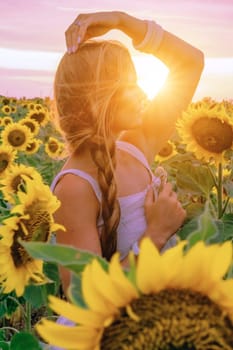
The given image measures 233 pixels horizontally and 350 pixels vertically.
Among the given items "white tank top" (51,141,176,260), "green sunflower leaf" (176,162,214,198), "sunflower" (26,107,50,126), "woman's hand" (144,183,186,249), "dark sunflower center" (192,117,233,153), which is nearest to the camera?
"woman's hand" (144,183,186,249)

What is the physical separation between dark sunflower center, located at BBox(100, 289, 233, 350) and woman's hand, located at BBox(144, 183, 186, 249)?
1.38 meters

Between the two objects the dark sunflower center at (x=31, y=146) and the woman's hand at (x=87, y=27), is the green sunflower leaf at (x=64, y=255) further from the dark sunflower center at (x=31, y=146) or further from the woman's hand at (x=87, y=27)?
the dark sunflower center at (x=31, y=146)

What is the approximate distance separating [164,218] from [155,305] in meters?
1.41

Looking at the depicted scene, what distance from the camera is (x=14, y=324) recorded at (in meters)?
4.11

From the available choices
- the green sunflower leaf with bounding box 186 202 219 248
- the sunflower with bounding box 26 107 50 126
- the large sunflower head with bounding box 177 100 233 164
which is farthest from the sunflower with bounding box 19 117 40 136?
the green sunflower leaf with bounding box 186 202 219 248

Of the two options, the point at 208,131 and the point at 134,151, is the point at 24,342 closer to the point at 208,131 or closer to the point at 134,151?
the point at 134,151

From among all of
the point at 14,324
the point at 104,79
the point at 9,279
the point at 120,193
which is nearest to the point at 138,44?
the point at 104,79

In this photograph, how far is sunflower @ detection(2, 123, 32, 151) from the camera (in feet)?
21.6

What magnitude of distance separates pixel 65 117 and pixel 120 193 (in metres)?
0.30

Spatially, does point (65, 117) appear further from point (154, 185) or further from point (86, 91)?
point (154, 185)

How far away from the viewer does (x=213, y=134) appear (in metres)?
3.15

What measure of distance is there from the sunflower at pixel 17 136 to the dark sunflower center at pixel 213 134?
3484 mm

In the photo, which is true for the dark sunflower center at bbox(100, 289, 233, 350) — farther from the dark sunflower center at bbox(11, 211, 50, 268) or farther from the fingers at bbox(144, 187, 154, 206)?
the fingers at bbox(144, 187, 154, 206)

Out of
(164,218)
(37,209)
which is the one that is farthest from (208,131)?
(37,209)
